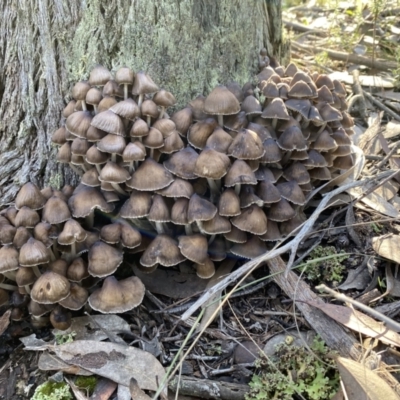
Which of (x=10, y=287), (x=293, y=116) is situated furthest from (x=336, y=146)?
(x=10, y=287)

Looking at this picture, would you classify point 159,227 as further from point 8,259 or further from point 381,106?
point 381,106

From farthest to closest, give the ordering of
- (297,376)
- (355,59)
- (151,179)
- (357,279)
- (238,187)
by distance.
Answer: (355,59), (357,279), (238,187), (151,179), (297,376)

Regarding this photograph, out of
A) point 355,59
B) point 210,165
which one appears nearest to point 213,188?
point 210,165

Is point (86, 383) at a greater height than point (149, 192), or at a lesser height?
lesser

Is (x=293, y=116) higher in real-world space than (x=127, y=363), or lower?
higher

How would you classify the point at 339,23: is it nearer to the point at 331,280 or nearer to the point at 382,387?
the point at 331,280

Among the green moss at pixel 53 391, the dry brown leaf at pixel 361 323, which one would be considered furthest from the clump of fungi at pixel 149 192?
the dry brown leaf at pixel 361 323

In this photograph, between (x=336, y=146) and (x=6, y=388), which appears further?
(x=336, y=146)
